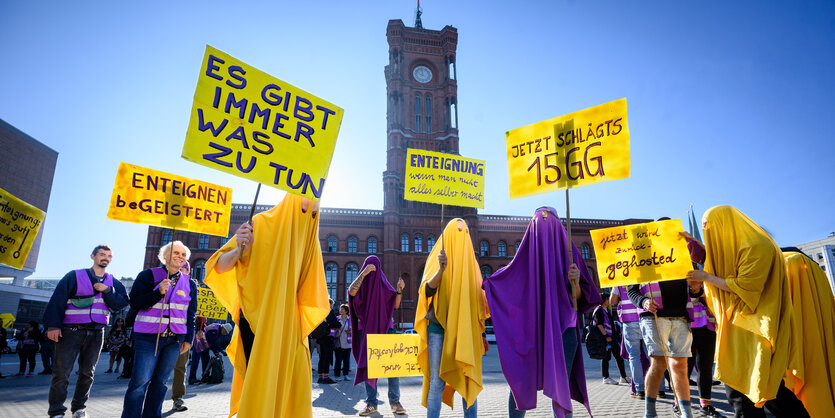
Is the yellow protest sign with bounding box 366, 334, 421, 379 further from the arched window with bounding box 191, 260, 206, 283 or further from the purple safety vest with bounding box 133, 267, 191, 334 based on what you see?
the arched window with bounding box 191, 260, 206, 283

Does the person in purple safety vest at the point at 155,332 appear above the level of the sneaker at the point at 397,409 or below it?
above

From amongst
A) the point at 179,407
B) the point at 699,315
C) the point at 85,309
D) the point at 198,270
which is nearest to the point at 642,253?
the point at 699,315

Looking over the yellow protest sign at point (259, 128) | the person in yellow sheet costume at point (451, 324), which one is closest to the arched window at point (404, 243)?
the person in yellow sheet costume at point (451, 324)

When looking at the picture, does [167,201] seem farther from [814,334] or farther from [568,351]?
[814,334]

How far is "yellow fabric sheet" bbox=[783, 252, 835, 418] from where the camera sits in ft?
9.78

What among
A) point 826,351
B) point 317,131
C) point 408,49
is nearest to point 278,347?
point 317,131

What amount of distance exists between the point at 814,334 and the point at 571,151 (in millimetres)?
2301

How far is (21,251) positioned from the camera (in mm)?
→ 5129

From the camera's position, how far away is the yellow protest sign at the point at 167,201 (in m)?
5.70

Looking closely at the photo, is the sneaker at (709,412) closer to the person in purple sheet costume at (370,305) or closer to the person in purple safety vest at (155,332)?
the person in purple sheet costume at (370,305)

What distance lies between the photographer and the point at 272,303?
2.97 m

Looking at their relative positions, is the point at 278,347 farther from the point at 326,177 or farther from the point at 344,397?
the point at 344,397

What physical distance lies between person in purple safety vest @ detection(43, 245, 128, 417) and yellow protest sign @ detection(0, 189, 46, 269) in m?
0.62

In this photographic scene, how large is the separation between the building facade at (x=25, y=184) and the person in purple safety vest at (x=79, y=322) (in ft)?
146
